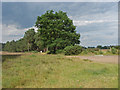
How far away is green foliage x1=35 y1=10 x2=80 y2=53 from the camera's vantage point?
26297mm

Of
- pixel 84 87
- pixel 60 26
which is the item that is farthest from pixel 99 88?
pixel 60 26

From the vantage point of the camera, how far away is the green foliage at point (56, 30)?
86.3 feet

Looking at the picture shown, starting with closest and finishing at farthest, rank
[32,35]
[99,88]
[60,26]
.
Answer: [99,88], [60,26], [32,35]

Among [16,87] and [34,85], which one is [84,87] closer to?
Answer: [34,85]

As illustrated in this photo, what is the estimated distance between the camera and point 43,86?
4.47 m

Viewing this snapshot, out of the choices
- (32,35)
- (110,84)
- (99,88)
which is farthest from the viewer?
(32,35)

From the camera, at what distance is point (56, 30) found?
25.8 metres

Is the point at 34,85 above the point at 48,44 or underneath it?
underneath

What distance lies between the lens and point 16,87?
4500 millimetres

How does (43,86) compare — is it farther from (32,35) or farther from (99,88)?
(32,35)

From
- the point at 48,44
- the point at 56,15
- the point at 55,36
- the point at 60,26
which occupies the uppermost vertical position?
the point at 56,15

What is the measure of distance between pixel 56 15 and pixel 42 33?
5060mm

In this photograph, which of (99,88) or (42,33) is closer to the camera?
(99,88)

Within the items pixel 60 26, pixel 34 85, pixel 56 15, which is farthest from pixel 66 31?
pixel 34 85
